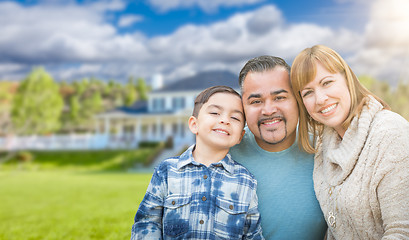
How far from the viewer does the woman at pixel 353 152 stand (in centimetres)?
233

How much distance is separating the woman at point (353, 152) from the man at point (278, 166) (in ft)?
0.41

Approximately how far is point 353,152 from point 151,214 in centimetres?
147

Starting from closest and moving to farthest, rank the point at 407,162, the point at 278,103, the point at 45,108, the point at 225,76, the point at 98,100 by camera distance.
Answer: the point at 407,162
the point at 278,103
the point at 225,76
the point at 45,108
the point at 98,100

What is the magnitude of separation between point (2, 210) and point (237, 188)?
983 cm

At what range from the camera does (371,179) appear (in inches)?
94.1

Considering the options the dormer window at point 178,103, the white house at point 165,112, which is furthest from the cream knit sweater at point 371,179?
the dormer window at point 178,103

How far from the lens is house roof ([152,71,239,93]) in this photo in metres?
38.0

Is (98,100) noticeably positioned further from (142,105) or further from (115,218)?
(115,218)

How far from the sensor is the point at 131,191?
12914 millimetres

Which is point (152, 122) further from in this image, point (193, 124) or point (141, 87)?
point (193, 124)

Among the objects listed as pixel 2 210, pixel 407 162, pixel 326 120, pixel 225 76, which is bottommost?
Result: pixel 2 210

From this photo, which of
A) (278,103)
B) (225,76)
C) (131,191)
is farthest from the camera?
(225,76)

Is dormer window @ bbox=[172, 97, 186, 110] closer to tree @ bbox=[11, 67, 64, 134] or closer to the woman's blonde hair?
tree @ bbox=[11, 67, 64, 134]

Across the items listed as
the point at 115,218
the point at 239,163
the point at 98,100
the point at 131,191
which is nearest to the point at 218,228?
the point at 239,163
